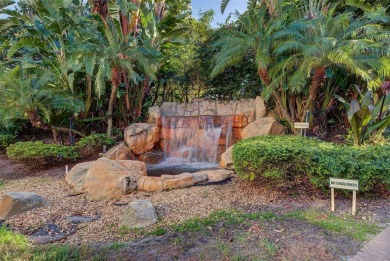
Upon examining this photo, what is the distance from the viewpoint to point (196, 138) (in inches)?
351

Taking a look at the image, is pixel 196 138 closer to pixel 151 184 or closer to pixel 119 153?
pixel 119 153

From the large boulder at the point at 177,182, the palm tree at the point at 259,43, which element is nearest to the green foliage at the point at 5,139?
the large boulder at the point at 177,182

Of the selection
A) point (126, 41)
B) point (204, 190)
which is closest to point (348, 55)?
point (204, 190)

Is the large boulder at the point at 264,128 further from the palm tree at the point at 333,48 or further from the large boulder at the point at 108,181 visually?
the large boulder at the point at 108,181

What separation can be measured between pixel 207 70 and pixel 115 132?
4.66 meters

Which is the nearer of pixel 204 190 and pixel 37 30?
pixel 204 190

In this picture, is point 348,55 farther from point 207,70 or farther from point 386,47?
point 207,70

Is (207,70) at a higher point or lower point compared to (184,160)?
higher

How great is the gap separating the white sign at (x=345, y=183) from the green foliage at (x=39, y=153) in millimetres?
6557

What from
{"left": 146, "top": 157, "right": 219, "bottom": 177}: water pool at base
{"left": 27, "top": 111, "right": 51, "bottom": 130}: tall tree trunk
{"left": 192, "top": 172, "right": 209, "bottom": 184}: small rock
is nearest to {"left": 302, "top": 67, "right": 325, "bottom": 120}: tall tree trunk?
{"left": 146, "top": 157, "right": 219, "bottom": 177}: water pool at base

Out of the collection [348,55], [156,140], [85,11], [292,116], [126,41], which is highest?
[85,11]

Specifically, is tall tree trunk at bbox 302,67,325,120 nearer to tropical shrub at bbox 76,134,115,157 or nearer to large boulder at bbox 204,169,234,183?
large boulder at bbox 204,169,234,183

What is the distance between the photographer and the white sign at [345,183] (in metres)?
3.67

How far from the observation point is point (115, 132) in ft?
30.3
